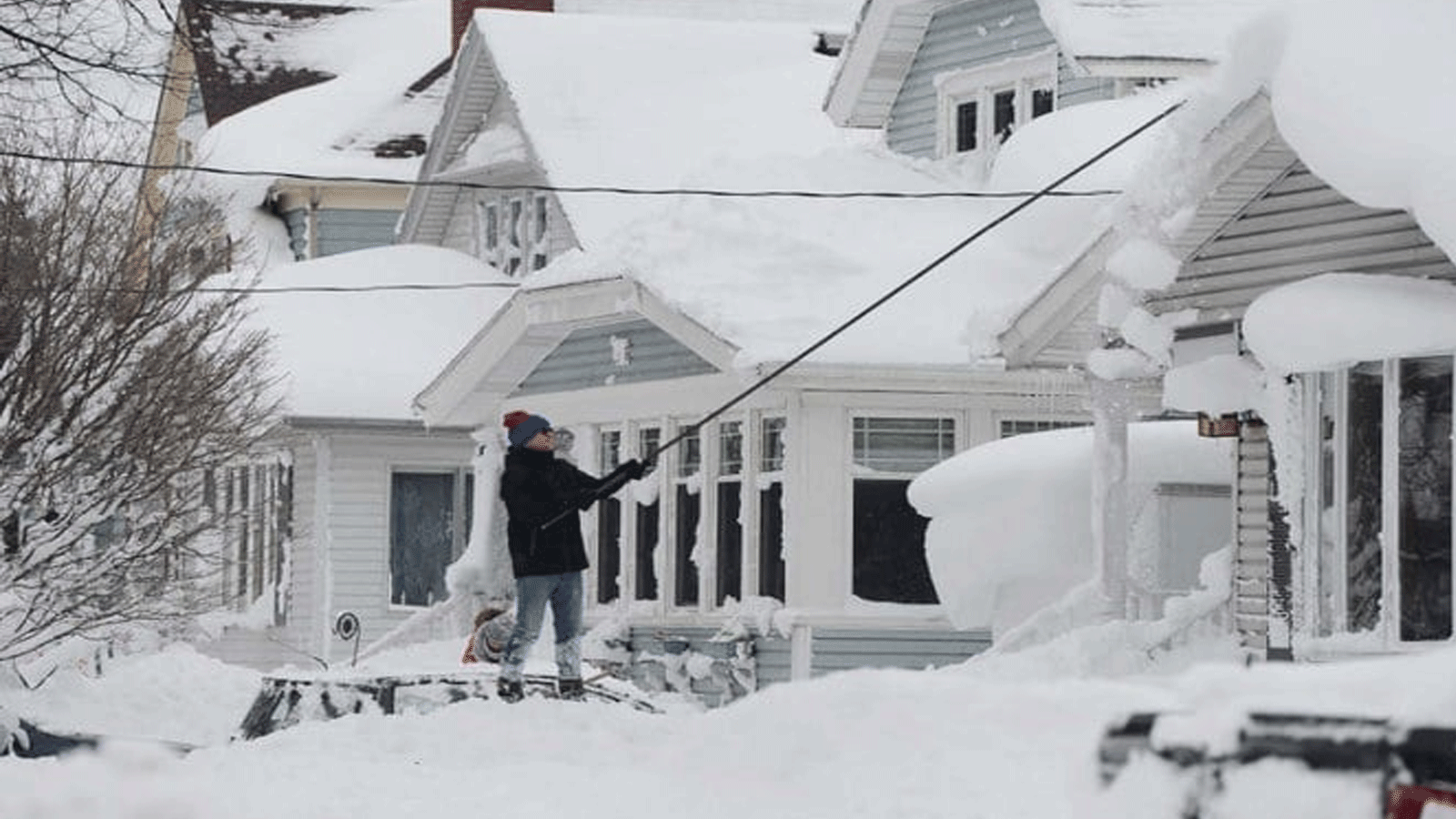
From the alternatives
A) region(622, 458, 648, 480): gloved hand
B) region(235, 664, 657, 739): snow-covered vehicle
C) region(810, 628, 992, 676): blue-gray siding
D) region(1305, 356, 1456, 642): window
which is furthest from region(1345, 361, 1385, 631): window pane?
region(810, 628, 992, 676): blue-gray siding

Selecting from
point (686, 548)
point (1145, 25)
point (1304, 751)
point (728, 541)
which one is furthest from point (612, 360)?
point (1304, 751)

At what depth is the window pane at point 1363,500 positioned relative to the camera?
55.4 ft

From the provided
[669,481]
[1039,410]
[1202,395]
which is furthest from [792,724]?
[669,481]

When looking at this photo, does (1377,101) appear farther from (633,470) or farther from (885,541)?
(885,541)

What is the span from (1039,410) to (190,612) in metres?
8.26

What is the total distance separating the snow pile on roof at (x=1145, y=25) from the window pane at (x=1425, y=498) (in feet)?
33.8

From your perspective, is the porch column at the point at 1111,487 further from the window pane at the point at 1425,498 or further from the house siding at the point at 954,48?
the house siding at the point at 954,48

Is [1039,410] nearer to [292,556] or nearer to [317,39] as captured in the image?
[292,556]

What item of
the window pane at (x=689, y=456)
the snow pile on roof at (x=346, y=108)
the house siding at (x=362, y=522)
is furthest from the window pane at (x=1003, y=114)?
the snow pile on roof at (x=346, y=108)

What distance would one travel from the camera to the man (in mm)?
17328

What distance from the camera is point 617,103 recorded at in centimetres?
3516

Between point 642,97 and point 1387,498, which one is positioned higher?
point 642,97

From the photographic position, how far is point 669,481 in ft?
92.8

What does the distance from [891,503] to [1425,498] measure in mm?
9944
